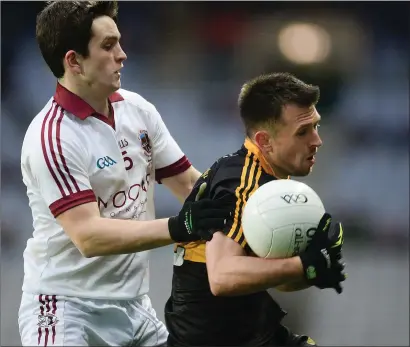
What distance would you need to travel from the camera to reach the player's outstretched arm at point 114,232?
9.82 feet

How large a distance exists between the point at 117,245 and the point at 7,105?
374cm

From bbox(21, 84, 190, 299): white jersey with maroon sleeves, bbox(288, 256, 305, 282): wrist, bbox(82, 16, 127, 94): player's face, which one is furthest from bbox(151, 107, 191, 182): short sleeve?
bbox(288, 256, 305, 282): wrist

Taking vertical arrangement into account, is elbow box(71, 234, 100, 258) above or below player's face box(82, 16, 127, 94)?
below

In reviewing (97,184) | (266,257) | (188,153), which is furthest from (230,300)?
(188,153)

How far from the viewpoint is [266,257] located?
8.84 ft

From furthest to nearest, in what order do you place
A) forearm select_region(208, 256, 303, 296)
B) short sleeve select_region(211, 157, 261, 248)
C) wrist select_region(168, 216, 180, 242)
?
wrist select_region(168, 216, 180, 242), short sleeve select_region(211, 157, 261, 248), forearm select_region(208, 256, 303, 296)

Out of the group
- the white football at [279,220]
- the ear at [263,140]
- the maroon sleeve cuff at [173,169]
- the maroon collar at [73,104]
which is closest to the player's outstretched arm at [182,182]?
the maroon sleeve cuff at [173,169]

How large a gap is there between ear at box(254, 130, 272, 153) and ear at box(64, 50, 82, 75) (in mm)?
792

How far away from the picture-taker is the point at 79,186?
310 centimetres

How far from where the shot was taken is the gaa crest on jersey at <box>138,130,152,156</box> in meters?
3.42

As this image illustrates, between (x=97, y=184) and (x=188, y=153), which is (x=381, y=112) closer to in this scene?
(x=188, y=153)

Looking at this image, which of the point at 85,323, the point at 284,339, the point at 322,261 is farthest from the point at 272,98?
the point at 85,323

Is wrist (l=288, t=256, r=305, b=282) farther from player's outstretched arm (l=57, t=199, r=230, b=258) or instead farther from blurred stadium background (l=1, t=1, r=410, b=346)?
blurred stadium background (l=1, t=1, r=410, b=346)

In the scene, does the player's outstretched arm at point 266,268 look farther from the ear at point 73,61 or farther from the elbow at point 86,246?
the ear at point 73,61
